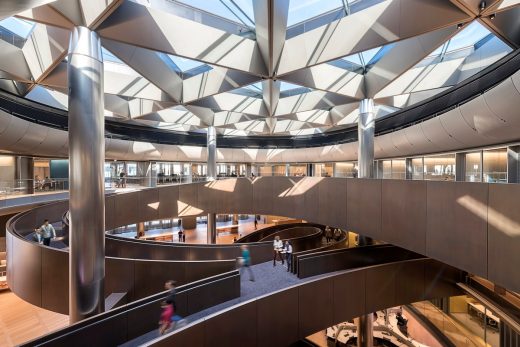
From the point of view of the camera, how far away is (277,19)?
30.9 ft

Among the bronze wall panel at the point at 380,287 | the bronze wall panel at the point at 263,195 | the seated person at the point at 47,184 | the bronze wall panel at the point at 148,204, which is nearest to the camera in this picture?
the bronze wall panel at the point at 380,287

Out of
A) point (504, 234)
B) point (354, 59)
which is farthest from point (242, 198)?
point (504, 234)

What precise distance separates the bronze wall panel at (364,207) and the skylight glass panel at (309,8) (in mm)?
7494

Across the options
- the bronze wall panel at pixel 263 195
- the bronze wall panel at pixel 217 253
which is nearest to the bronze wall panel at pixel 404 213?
the bronze wall panel at pixel 217 253

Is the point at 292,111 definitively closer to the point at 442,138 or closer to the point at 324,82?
the point at 324,82

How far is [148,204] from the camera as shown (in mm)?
20281

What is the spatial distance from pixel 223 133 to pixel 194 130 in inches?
152

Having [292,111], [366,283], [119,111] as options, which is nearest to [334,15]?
[292,111]

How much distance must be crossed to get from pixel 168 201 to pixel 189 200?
167 centimetres

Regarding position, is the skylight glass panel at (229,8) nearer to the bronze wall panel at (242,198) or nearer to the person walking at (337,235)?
the bronze wall panel at (242,198)

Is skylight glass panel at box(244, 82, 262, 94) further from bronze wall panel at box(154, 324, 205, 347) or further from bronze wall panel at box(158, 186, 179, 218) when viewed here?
bronze wall panel at box(154, 324, 205, 347)

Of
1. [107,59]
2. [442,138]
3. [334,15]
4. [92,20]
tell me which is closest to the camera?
[92,20]

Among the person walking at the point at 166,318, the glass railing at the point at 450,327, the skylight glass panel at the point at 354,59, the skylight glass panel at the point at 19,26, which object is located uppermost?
the skylight glass panel at the point at 19,26

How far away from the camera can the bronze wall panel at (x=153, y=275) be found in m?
10.1
